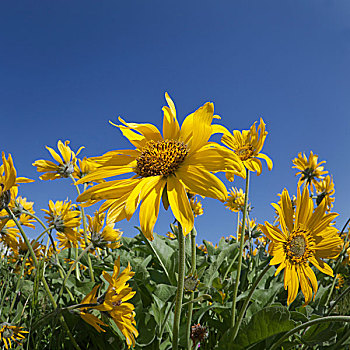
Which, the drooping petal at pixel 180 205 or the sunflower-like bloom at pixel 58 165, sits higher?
the sunflower-like bloom at pixel 58 165

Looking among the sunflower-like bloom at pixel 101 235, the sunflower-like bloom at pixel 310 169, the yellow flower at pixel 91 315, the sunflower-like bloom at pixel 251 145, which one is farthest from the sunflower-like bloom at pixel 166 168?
the sunflower-like bloom at pixel 310 169

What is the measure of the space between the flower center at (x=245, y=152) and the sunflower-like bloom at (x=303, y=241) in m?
0.26

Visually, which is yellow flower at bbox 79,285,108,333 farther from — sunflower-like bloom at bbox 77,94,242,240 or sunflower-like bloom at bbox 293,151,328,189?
sunflower-like bloom at bbox 293,151,328,189

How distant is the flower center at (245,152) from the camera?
1.60m

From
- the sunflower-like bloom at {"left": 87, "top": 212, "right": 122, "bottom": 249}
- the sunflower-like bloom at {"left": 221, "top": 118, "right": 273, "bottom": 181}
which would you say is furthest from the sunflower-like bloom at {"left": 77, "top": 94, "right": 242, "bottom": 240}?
the sunflower-like bloom at {"left": 87, "top": 212, "right": 122, "bottom": 249}

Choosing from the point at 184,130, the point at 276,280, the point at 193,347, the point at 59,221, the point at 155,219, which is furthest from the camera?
the point at 276,280

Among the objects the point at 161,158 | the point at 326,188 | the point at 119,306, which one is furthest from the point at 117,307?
the point at 326,188

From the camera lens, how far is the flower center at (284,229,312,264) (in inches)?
55.8

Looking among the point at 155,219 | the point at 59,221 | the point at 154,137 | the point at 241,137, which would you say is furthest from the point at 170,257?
the point at 155,219

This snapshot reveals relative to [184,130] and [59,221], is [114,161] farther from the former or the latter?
[59,221]

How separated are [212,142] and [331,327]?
1.12 meters

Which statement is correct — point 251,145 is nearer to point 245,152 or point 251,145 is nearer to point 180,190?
point 245,152

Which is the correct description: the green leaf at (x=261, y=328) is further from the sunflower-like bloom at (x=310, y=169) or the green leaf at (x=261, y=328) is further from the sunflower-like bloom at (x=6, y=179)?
the sunflower-like bloom at (x=310, y=169)

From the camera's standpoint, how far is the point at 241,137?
64.2 inches
